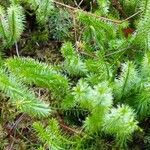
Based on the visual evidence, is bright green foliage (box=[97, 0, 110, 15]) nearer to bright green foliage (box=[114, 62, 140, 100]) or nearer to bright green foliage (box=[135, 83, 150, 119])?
bright green foliage (box=[114, 62, 140, 100])

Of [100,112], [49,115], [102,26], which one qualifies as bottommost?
[49,115]

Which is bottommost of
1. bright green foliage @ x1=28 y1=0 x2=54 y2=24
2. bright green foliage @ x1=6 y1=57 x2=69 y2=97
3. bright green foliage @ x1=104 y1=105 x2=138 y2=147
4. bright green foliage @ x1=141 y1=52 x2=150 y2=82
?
bright green foliage @ x1=104 y1=105 x2=138 y2=147

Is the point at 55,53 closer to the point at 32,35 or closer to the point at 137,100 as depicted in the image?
the point at 32,35

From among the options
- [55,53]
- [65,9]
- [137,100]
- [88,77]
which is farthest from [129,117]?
[65,9]

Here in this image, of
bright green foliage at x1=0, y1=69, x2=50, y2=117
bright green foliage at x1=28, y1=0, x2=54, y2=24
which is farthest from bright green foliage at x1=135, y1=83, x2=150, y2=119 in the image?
bright green foliage at x1=28, y1=0, x2=54, y2=24

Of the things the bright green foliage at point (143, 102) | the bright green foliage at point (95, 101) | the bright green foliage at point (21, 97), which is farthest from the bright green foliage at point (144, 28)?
the bright green foliage at point (21, 97)

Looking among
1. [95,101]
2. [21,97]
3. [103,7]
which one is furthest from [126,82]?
[103,7]

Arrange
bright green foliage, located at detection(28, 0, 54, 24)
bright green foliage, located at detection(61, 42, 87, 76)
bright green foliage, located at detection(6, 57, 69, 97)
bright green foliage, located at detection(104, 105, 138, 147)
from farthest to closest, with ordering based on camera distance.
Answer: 1. bright green foliage, located at detection(28, 0, 54, 24)
2. bright green foliage, located at detection(61, 42, 87, 76)
3. bright green foliage, located at detection(6, 57, 69, 97)
4. bright green foliage, located at detection(104, 105, 138, 147)

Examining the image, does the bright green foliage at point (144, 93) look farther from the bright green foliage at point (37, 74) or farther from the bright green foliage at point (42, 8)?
the bright green foliage at point (42, 8)
